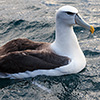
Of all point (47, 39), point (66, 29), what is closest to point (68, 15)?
point (66, 29)

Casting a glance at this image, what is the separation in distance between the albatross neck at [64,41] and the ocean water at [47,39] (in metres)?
0.64

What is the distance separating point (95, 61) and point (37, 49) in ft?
6.19

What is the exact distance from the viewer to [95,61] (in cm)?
781

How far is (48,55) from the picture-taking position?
673cm

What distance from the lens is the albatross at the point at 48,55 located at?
6648 mm

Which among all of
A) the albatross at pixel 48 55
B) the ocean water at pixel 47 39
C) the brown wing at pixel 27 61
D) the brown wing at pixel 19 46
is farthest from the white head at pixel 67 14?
the ocean water at pixel 47 39

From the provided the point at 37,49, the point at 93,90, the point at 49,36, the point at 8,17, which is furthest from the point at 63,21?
the point at 8,17

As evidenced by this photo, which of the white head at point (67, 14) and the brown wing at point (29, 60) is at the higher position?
the white head at point (67, 14)

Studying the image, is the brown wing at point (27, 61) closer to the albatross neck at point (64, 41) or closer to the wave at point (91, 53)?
the albatross neck at point (64, 41)

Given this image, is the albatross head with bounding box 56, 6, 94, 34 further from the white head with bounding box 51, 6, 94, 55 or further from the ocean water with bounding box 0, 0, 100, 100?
the ocean water with bounding box 0, 0, 100, 100

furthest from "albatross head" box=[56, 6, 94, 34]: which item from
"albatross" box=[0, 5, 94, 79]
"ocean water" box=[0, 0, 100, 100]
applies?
"ocean water" box=[0, 0, 100, 100]

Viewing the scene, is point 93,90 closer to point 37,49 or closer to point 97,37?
point 37,49

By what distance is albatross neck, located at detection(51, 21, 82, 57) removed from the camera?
6.97 m

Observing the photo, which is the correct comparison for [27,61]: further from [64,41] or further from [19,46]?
[64,41]
